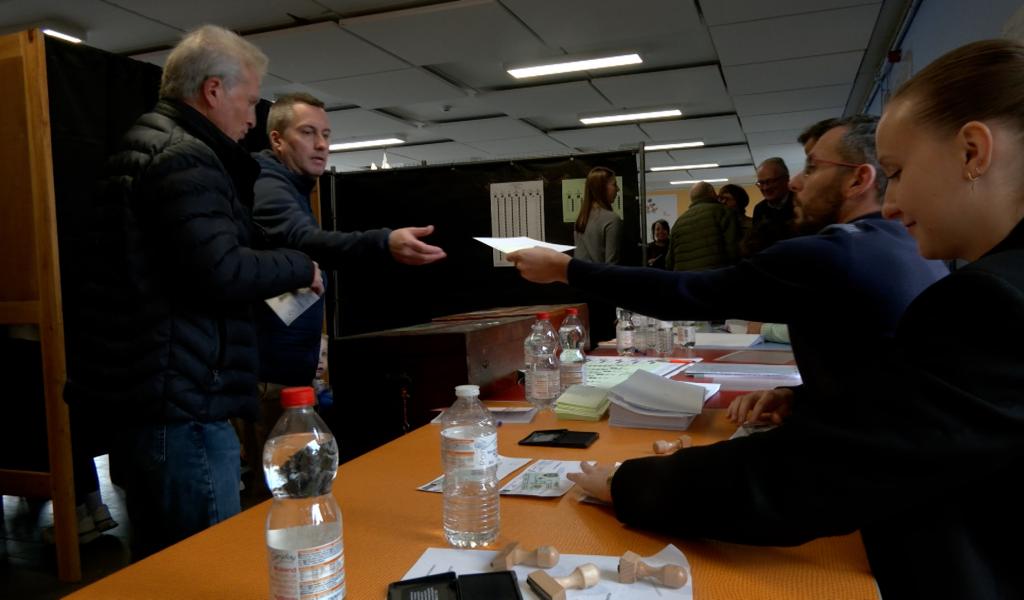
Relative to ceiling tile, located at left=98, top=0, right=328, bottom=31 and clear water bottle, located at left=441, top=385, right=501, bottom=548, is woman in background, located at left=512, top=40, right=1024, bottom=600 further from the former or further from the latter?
ceiling tile, located at left=98, top=0, right=328, bottom=31

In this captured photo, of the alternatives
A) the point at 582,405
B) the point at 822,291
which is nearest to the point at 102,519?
the point at 582,405

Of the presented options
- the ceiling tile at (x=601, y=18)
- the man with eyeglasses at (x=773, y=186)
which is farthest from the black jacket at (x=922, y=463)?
the ceiling tile at (x=601, y=18)

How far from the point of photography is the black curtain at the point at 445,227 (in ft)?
12.7

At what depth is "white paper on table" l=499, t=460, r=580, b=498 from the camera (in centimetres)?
110

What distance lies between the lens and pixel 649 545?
89 cm

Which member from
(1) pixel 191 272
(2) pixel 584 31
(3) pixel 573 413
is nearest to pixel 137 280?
(1) pixel 191 272

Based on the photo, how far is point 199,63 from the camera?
1.50 metres

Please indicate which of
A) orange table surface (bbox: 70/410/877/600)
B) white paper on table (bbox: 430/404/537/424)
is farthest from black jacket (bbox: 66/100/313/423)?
white paper on table (bbox: 430/404/537/424)

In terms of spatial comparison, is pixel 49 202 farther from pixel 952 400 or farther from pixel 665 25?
pixel 665 25

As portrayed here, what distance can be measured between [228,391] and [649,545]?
959 millimetres

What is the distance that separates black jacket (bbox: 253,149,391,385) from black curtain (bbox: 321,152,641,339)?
1.73m

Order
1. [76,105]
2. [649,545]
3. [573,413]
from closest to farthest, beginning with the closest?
[649,545] < [573,413] < [76,105]

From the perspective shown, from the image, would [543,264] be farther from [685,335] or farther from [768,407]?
[685,335]

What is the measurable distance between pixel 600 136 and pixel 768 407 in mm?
7368
